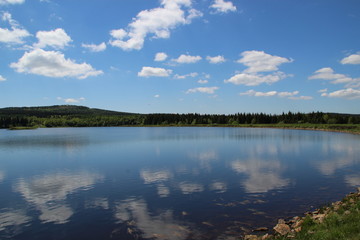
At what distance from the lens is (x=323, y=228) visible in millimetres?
13578

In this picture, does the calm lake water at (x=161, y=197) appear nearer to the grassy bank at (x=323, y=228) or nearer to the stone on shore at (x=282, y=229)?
the stone on shore at (x=282, y=229)

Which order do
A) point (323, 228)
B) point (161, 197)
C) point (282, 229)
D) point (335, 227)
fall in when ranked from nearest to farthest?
point (335, 227) → point (323, 228) → point (282, 229) → point (161, 197)

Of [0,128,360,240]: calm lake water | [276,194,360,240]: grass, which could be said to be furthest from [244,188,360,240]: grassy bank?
[0,128,360,240]: calm lake water

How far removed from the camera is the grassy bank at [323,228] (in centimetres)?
1219

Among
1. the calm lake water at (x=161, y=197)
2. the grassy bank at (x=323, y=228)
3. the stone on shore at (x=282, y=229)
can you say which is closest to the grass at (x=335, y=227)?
the grassy bank at (x=323, y=228)

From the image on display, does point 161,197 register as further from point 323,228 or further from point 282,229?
point 323,228

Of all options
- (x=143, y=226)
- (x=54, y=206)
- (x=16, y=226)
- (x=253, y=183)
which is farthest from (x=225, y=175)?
(x=16, y=226)

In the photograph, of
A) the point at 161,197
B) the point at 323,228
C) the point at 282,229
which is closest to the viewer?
the point at 323,228

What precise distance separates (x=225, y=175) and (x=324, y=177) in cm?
1065

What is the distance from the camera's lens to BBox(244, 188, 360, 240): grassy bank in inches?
480

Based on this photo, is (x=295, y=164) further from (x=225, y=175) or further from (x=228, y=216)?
(x=228, y=216)

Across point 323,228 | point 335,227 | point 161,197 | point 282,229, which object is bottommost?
point 161,197

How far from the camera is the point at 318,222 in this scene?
14.8 m

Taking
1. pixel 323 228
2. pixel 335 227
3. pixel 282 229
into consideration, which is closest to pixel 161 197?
pixel 282 229
